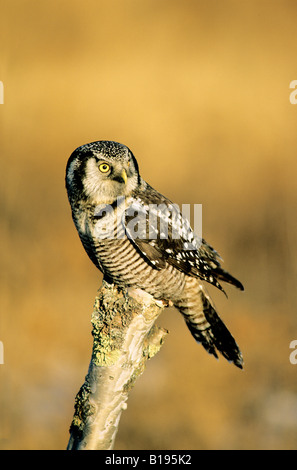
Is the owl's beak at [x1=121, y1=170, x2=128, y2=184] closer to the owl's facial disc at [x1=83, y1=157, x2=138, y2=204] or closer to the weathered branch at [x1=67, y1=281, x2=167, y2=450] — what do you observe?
the owl's facial disc at [x1=83, y1=157, x2=138, y2=204]

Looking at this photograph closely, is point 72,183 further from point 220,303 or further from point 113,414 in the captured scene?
point 220,303

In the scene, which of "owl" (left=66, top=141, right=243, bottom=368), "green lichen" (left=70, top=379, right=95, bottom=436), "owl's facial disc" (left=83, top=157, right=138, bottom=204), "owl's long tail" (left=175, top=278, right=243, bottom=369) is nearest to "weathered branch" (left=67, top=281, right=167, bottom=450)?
"green lichen" (left=70, top=379, right=95, bottom=436)

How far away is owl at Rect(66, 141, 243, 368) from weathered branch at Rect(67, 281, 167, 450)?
352mm

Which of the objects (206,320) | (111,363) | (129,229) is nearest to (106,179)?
(129,229)

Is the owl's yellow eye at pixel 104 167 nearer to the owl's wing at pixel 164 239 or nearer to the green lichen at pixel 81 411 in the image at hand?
the owl's wing at pixel 164 239

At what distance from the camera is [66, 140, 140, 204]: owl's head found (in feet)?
7.87

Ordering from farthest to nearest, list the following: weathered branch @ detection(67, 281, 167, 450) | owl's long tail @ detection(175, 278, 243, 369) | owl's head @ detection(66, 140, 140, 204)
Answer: owl's long tail @ detection(175, 278, 243, 369)
owl's head @ detection(66, 140, 140, 204)
weathered branch @ detection(67, 281, 167, 450)

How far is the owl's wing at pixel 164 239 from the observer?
2.50m

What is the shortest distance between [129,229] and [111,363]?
71 cm

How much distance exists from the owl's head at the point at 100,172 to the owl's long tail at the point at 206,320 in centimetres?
72

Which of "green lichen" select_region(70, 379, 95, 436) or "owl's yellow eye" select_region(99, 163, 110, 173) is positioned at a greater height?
"owl's yellow eye" select_region(99, 163, 110, 173)

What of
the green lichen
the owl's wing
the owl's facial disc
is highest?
the owl's facial disc

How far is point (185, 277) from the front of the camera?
2793 mm

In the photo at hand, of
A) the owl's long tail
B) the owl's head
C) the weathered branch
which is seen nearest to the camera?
the weathered branch
